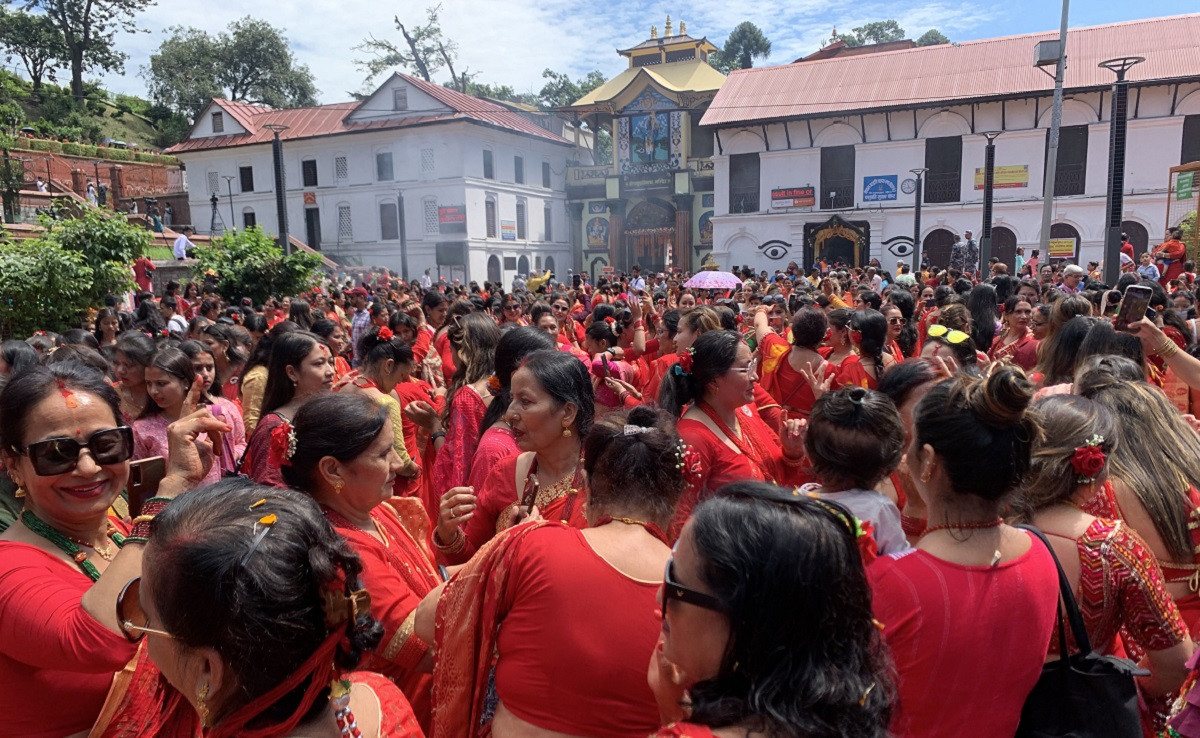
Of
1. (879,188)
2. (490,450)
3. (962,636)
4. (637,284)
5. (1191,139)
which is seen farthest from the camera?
(879,188)

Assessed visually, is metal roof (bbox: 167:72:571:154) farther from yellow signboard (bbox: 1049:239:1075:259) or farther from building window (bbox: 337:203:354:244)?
yellow signboard (bbox: 1049:239:1075:259)

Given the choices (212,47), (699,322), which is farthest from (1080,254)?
(212,47)

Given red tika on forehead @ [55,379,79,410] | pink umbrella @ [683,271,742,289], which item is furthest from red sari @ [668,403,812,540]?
pink umbrella @ [683,271,742,289]

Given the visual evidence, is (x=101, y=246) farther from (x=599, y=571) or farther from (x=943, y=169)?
(x=943, y=169)

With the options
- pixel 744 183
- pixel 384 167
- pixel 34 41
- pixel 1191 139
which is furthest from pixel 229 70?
pixel 1191 139

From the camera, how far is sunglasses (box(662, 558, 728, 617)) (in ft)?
4.18

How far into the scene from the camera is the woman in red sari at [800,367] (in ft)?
16.4

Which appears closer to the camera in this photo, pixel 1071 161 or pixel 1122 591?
pixel 1122 591

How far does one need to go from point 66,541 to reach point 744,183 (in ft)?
100

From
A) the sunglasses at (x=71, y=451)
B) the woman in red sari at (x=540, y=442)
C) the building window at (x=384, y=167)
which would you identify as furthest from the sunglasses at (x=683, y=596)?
the building window at (x=384, y=167)

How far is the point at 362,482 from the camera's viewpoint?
2322 millimetres

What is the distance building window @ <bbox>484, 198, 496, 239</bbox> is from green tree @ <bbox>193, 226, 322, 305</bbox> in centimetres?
2066

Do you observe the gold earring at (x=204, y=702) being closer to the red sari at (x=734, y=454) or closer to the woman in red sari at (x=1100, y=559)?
the red sari at (x=734, y=454)

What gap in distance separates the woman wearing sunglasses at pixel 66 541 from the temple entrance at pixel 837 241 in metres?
27.9
